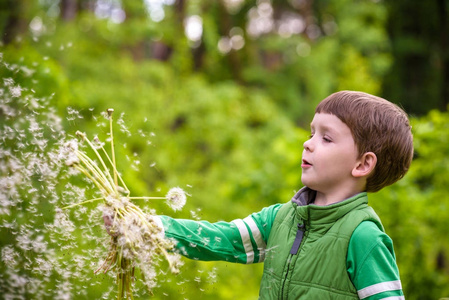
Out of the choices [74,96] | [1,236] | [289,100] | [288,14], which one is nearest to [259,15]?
[288,14]

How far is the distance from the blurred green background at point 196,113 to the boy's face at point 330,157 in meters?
0.49

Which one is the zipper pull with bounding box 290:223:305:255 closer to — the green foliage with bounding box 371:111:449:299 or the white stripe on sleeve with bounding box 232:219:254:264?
the white stripe on sleeve with bounding box 232:219:254:264

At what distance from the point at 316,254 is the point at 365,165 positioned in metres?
0.38

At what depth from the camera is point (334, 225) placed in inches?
67.9

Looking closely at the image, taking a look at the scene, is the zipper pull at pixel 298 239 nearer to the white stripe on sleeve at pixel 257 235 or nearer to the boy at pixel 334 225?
the boy at pixel 334 225

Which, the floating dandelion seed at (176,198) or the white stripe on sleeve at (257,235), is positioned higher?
the floating dandelion seed at (176,198)

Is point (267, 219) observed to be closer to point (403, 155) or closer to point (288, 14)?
point (403, 155)

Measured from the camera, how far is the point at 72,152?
174 centimetres

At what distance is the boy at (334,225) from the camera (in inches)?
64.0

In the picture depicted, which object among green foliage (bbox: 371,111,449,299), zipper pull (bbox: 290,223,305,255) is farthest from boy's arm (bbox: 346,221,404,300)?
green foliage (bbox: 371,111,449,299)

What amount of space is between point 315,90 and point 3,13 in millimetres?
6491

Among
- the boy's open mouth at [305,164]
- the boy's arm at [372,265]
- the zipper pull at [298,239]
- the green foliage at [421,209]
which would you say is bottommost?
the boy's arm at [372,265]

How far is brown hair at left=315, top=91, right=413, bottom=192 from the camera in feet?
5.86

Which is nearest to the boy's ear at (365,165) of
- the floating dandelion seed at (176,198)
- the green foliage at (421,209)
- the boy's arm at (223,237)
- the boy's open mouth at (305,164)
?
the boy's open mouth at (305,164)
